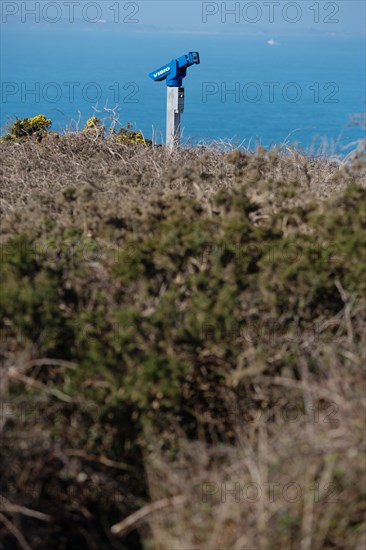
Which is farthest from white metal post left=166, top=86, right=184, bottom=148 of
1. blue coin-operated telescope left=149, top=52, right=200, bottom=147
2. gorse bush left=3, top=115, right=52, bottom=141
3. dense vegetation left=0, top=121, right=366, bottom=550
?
dense vegetation left=0, top=121, right=366, bottom=550

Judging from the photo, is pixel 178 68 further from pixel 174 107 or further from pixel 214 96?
pixel 214 96

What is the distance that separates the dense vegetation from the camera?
3648mm

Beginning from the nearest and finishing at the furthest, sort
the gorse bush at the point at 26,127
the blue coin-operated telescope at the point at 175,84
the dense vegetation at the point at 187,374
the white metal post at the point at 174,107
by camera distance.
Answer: the dense vegetation at the point at 187,374, the white metal post at the point at 174,107, the blue coin-operated telescope at the point at 175,84, the gorse bush at the point at 26,127

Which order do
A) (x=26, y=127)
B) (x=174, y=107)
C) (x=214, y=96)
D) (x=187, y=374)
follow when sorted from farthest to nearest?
(x=214, y=96), (x=26, y=127), (x=174, y=107), (x=187, y=374)

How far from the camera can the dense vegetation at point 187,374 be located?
3.65 meters

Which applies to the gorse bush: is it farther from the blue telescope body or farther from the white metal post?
the blue telescope body

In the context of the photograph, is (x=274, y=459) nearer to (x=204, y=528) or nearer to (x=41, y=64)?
(x=204, y=528)

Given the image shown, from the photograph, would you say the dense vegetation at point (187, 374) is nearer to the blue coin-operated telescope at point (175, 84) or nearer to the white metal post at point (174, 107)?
the white metal post at point (174, 107)

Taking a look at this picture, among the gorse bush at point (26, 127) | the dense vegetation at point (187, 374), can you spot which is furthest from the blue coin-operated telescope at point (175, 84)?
the dense vegetation at point (187, 374)

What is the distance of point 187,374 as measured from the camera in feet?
14.7

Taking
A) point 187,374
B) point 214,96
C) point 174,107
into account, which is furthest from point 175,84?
point 214,96

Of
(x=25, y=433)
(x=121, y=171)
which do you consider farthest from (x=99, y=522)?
(x=121, y=171)

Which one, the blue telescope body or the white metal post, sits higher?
the blue telescope body

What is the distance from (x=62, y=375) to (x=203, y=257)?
3.54 feet
